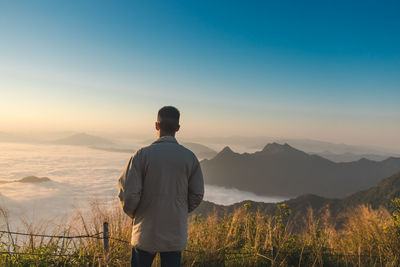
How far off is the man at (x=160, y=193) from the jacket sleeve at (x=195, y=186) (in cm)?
5

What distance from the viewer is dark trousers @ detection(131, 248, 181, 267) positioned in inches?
100

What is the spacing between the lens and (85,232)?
4.93 m

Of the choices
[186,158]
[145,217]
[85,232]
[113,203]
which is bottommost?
[85,232]

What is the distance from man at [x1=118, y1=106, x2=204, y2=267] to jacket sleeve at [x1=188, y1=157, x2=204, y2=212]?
0.17ft

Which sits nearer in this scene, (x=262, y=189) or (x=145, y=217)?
(x=145, y=217)

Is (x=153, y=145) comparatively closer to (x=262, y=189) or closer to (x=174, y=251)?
(x=174, y=251)

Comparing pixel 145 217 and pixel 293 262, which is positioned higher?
pixel 145 217

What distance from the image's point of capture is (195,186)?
2.63 metres

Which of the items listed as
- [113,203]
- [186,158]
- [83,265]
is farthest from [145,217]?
[113,203]

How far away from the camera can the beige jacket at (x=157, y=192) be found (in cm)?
241

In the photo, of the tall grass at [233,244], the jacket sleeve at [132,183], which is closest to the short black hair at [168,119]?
the jacket sleeve at [132,183]

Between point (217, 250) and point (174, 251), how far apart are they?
247 centimetres

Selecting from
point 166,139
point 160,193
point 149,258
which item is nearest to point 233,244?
point 149,258

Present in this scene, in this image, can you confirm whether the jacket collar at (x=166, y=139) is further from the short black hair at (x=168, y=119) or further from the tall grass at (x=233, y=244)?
the tall grass at (x=233, y=244)
